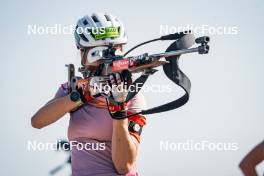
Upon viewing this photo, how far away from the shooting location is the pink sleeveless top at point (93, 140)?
12586 millimetres

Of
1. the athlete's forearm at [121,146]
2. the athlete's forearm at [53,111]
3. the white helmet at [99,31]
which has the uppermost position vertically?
the white helmet at [99,31]

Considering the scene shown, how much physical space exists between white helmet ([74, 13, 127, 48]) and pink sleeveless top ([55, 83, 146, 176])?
3.20 feet

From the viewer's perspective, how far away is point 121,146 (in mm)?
12469

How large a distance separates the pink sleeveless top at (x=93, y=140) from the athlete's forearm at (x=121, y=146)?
128mm

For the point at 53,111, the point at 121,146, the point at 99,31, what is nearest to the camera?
the point at 121,146

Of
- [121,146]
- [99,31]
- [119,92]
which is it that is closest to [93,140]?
[121,146]

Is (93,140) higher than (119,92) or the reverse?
the reverse

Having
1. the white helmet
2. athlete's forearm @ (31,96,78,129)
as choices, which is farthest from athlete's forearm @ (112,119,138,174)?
the white helmet

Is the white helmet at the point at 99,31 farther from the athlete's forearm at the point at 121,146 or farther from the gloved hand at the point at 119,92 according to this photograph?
the athlete's forearm at the point at 121,146

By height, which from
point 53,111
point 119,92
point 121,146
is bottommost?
point 121,146

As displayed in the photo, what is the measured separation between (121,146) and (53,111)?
3.36 ft

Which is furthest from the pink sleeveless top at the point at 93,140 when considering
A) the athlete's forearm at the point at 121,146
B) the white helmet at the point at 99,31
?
the white helmet at the point at 99,31

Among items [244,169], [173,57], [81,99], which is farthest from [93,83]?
[244,169]

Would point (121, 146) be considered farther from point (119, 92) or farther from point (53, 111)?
point (53, 111)
